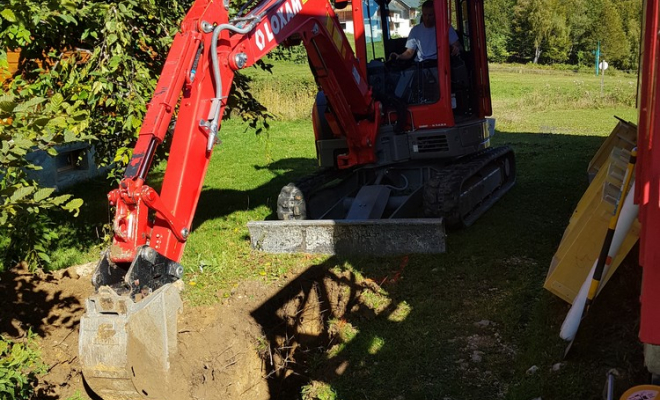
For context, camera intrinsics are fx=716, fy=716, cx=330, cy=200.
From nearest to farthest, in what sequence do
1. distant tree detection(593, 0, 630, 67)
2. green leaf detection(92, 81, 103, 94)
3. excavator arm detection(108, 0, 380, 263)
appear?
excavator arm detection(108, 0, 380, 263) < green leaf detection(92, 81, 103, 94) < distant tree detection(593, 0, 630, 67)

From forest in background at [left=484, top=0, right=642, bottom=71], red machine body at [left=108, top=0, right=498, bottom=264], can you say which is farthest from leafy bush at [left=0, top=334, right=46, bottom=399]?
forest in background at [left=484, top=0, right=642, bottom=71]

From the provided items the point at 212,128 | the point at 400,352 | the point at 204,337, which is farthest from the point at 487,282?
the point at 212,128

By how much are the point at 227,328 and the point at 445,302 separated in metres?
1.94

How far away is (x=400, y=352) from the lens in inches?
219

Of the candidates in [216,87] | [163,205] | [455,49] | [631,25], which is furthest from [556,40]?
[163,205]

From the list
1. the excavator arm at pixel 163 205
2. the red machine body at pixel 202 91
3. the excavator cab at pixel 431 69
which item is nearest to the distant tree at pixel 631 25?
the excavator cab at pixel 431 69

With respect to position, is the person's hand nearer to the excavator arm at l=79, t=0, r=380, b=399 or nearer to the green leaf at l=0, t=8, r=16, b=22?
the excavator arm at l=79, t=0, r=380, b=399

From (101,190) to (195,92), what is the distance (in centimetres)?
680

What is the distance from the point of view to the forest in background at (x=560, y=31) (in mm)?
47250

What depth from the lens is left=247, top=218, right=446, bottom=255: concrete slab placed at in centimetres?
717

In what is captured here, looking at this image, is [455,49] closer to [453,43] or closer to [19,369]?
[453,43]

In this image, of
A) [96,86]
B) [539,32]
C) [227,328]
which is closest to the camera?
[96,86]

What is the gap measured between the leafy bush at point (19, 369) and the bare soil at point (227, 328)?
99mm

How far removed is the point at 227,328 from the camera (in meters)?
6.39
